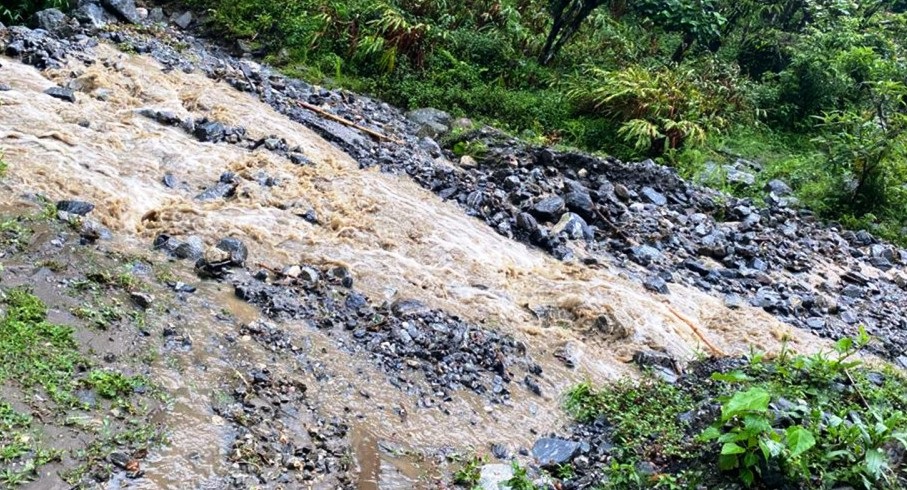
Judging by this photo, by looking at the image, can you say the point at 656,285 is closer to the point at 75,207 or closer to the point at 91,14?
the point at 75,207

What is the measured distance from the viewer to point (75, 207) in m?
5.89

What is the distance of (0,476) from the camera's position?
3242mm

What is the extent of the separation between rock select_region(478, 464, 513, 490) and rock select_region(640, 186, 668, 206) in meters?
5.95

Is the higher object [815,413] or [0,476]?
[815,413]

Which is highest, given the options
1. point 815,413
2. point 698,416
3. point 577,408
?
point 815,413

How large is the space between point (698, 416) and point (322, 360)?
8.70 feet

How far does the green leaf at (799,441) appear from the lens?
3445 mm

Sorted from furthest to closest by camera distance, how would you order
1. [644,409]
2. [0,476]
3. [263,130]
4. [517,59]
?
1. [517,59]
2. [263,130]
3. [644,409]
4. [0,476]

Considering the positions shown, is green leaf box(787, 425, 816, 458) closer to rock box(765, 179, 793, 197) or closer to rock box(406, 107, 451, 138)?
rock box(406, 107, 451, 138)

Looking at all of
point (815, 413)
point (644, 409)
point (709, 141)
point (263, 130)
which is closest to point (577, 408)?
point (644, 409)

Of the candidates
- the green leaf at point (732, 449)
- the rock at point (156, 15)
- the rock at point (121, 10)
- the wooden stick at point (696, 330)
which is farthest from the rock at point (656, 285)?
the rock at point (156, 15)

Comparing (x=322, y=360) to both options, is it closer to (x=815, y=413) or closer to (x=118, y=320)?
(x=118, y=320)

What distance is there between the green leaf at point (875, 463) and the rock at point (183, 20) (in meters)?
12.6

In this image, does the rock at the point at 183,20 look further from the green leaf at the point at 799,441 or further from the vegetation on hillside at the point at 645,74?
the green leaf at the point at 799,441
